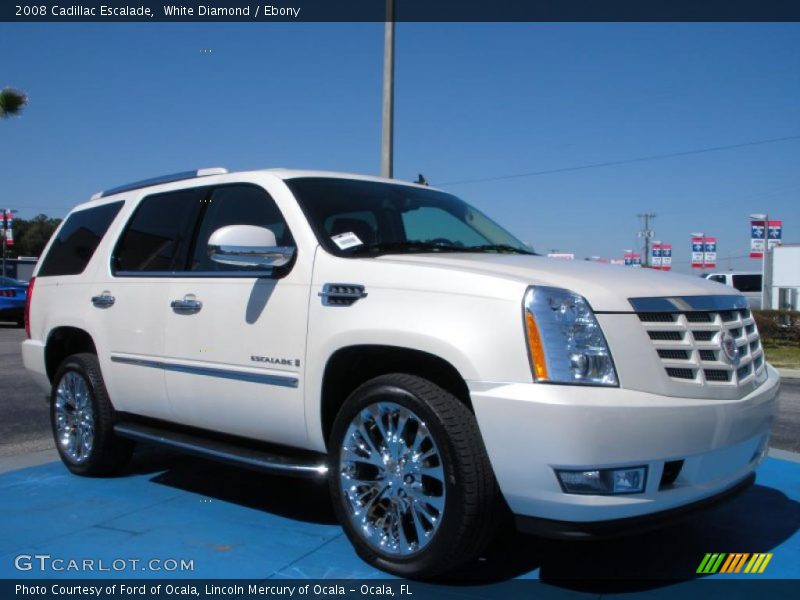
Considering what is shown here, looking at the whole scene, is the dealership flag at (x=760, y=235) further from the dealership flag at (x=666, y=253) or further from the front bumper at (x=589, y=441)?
the front bumper at (x=589, y=441)

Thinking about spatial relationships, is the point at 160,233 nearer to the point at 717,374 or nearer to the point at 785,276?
the point at 717,374

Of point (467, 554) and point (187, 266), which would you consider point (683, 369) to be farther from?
point (187, 266)

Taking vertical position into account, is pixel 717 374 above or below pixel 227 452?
above

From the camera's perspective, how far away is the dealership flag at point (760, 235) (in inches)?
1106

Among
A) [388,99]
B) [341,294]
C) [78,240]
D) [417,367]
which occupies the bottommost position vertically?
[417,367]

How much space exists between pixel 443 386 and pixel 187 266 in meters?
1.93

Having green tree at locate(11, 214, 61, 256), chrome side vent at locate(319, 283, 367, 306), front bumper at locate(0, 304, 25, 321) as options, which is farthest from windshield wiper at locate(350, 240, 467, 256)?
green tree at locate(11, 214, 61, 256)

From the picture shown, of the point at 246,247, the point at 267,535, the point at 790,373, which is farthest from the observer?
the point at 790,373

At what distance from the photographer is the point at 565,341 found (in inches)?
123

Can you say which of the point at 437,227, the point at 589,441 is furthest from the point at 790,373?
the point at 589,441

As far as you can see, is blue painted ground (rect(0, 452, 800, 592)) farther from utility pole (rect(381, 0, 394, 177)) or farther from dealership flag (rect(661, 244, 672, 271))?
dealership flag (rect(661, 244, 672, 271))

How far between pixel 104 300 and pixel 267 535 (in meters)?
1.99

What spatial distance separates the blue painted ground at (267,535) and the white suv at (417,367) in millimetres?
383

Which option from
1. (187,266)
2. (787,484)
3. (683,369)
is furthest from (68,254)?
(787,484)
